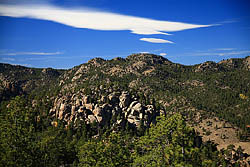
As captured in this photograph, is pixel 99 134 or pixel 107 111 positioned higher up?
pixel 107 111

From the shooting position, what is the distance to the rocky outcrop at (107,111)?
12680cm

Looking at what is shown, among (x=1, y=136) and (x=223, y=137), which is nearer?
(x=1, y=136)

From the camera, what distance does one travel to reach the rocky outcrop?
12680cm

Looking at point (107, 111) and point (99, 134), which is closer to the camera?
point (99, 134)

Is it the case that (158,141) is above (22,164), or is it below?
above

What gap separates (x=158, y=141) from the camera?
93.3 feet

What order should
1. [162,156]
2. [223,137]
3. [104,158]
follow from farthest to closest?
[223,137], [104,158], [162,156]

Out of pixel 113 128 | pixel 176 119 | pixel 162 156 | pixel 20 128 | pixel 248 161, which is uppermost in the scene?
pixel 176 119

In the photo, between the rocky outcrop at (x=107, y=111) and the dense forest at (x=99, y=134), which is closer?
the dense forest at (x=99, y=134)

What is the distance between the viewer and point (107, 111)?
13238cm

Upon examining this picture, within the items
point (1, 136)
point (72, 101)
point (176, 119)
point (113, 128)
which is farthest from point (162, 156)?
point (72, 101)

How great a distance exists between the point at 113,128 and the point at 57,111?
1813 inches

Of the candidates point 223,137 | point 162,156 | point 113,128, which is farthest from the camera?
point 223,137

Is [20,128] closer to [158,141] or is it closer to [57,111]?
[158,141]
